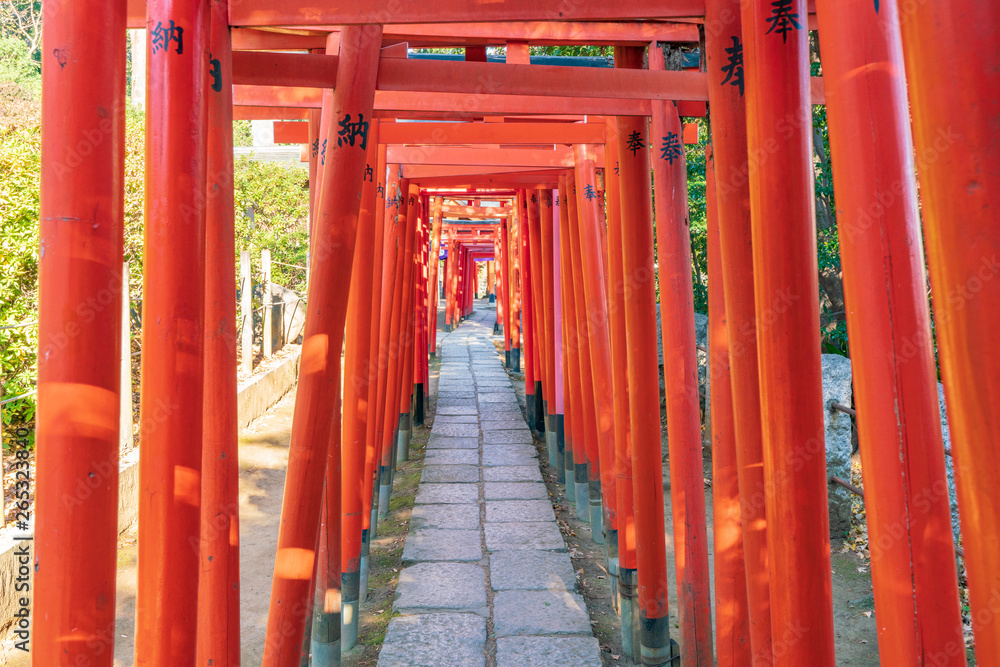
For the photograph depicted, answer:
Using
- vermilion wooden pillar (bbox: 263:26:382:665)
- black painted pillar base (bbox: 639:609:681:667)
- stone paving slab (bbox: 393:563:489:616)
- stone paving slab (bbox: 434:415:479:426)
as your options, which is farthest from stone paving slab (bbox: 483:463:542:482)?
vermilion wooden pillar (bbox: 263:26:382:665)

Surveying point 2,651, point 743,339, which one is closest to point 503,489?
point 2,651

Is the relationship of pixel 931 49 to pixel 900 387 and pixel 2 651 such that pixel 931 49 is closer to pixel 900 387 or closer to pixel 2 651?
pixel 900 387

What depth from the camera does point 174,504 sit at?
1.68 metres

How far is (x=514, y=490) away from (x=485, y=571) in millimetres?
1736

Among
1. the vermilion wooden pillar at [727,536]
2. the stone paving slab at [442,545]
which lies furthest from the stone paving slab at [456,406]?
the vermilion wooden pillar at [727,536]

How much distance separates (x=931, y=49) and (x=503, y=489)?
575 cm

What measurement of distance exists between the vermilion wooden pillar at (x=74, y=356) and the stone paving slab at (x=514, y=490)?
16.1 feet

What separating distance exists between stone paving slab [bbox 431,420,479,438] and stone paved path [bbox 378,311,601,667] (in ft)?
0.19

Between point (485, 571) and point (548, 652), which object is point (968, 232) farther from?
point (485, 571)

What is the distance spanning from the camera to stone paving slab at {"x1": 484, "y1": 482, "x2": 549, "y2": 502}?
611 cm

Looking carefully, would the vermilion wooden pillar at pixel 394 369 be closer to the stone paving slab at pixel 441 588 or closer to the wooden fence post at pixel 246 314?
the stone paving slab at pixel 441 588

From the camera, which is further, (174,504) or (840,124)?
(174,504)

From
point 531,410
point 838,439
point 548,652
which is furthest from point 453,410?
point 548,652

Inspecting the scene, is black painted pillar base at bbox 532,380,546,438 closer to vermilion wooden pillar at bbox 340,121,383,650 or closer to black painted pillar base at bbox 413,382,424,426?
black painted pillar base at bbox 413,382,424,426
